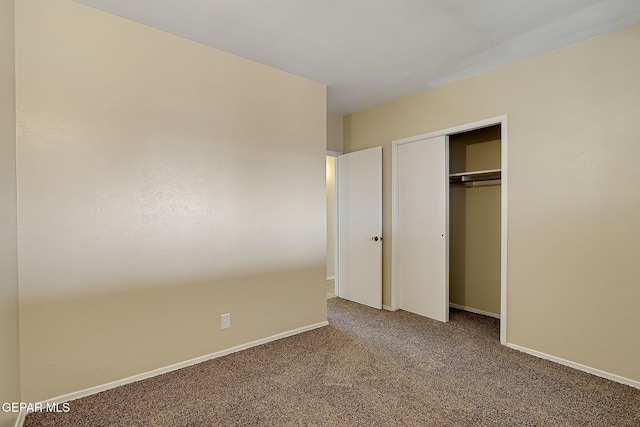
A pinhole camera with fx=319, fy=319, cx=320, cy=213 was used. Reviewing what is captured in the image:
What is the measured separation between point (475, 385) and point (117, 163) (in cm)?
294

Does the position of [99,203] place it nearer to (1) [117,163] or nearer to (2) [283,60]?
(1) [117,163]

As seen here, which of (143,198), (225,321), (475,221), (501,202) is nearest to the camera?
(143,198)

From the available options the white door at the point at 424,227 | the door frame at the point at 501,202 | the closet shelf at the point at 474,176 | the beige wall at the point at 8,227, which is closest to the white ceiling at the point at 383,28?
the door frame at the point at 501,202

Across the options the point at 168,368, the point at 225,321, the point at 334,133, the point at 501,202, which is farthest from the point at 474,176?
the point at 168,368

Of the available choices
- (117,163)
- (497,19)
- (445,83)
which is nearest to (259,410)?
(117,163)

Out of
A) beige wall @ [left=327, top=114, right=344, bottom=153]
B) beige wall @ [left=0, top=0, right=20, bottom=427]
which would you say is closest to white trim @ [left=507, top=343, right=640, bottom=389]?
beige wall @ [left=327, top=114, right=344, bottom=153]

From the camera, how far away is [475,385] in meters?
2.24

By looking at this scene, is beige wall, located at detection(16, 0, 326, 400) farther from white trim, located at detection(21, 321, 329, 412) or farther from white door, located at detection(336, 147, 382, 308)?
white door, located at detection(336, 147, 382, 308)

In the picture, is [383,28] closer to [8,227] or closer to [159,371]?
[8,227]

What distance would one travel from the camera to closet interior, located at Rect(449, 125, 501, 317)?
370cm

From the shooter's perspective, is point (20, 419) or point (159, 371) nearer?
point (20, 419)

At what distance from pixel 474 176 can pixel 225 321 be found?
3.15 metres

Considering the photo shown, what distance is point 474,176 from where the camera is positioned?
3781 mm

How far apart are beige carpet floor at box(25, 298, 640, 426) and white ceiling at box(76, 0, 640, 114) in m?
2.55
